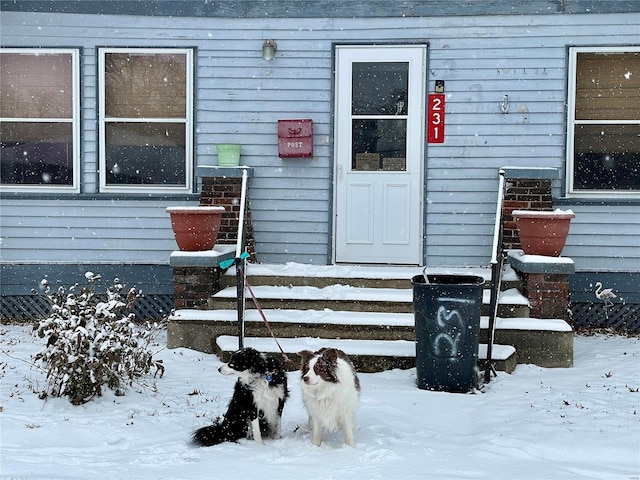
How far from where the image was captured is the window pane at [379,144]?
8805mm

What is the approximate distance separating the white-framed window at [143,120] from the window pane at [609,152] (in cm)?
471

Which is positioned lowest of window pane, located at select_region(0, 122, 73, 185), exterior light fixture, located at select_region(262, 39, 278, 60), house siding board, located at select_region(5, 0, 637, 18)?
window pane, located at select_region(0, 122, 73, 185)

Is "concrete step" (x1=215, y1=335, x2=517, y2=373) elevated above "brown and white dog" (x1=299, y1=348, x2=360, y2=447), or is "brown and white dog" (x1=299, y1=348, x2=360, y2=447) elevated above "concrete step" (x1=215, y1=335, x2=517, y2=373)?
"brown and white dog" (x1=299, y1=348, x2=360, y2=447)

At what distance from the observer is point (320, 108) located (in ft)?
28.9

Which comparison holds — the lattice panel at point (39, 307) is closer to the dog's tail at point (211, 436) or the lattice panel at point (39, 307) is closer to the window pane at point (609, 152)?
the dog's tail at point (211, 436)

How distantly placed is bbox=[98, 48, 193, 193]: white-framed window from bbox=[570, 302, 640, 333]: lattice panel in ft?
16.1

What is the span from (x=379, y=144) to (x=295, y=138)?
100 cm

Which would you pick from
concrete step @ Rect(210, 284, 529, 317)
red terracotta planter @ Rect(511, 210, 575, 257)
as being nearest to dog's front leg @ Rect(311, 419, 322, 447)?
concrete step @ Rect(210, 284, 529, 317)

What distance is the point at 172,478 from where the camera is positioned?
3990 millimetres

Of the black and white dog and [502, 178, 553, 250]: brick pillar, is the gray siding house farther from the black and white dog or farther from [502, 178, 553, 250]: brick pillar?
the black and white dog

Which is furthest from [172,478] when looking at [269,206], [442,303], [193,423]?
[269,206]

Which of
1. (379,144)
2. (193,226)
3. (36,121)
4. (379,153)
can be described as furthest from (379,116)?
(36,121)

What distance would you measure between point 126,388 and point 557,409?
3215mm

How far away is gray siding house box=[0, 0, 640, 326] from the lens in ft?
28.2
